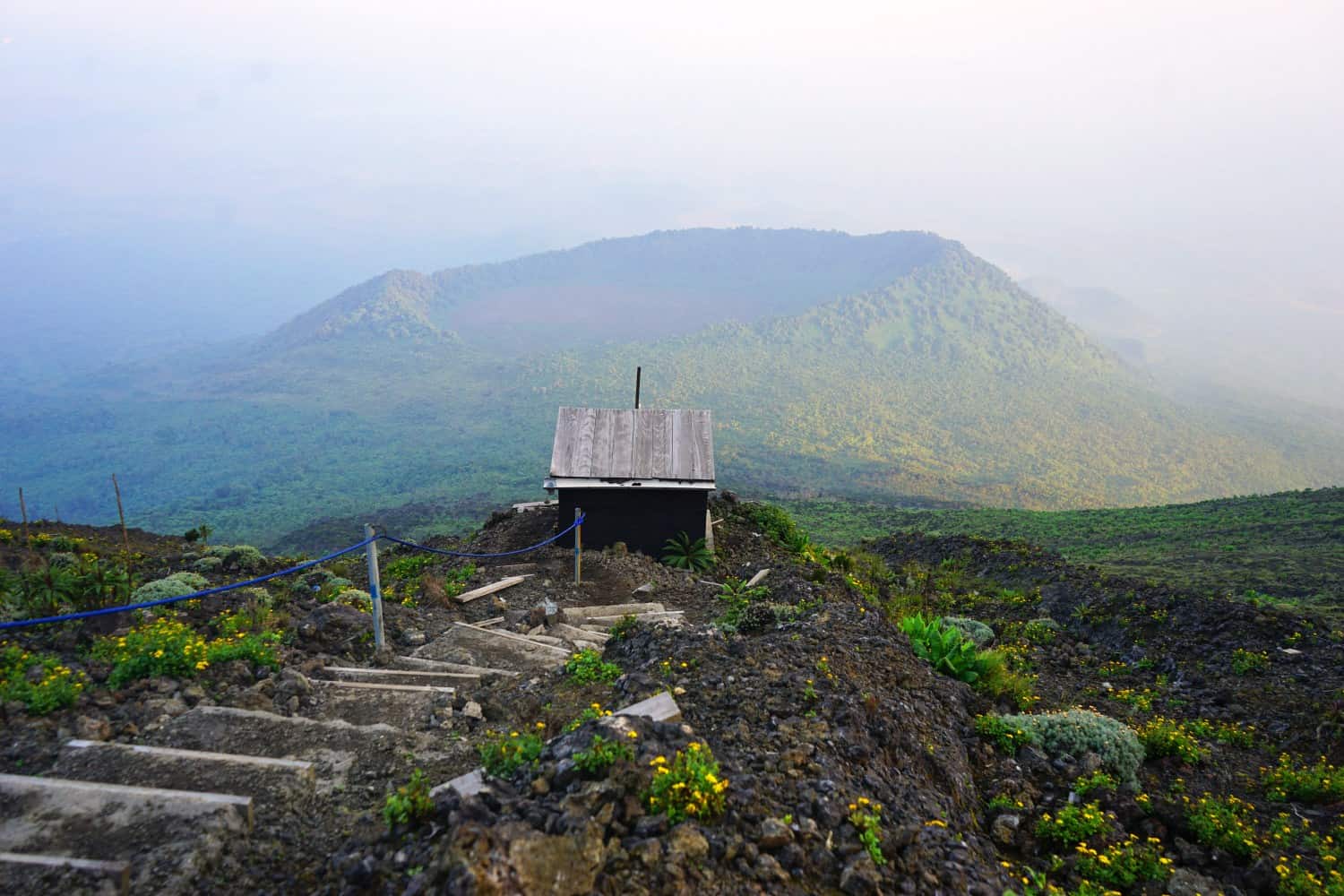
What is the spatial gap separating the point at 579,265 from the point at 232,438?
353 feet

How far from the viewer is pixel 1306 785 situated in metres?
7.21

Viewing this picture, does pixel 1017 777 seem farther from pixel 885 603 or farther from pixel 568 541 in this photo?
pixel 568 541

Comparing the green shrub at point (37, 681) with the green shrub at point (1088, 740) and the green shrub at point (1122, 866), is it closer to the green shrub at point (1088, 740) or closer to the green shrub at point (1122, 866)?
the green shrub at point (1122, 866)

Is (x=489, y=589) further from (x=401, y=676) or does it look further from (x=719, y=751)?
(x=719, y=751)

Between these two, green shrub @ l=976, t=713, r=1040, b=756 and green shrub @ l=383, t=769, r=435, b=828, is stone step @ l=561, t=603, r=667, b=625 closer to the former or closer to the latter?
green shrub @ l=976, t=713, r=1040, b=756

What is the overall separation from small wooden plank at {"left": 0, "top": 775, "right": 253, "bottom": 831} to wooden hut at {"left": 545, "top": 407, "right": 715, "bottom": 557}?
Answer: 33.5 feet

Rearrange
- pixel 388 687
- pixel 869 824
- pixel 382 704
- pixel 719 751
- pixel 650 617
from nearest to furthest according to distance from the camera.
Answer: pixel 869 824
pixel 719 751
pixel 382 704
pixel 388 687
pixel 650 617

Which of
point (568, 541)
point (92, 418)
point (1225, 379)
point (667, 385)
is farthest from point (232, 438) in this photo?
point (1225, 379)

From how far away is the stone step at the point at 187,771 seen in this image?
458 centimetres

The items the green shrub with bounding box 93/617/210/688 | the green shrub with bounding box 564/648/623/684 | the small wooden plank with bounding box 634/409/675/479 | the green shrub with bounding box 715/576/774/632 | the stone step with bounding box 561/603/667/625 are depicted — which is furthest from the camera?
the small wooden plank with bounding box 634/409/675/479

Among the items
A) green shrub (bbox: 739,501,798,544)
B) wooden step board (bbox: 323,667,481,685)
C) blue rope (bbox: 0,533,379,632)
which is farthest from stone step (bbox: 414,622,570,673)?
green shrub (bbox: 739,501,798,544)

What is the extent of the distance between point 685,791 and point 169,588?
8628 mm

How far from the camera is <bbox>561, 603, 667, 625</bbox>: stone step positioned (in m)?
10.9

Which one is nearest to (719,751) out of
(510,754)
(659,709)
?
(659,709)
